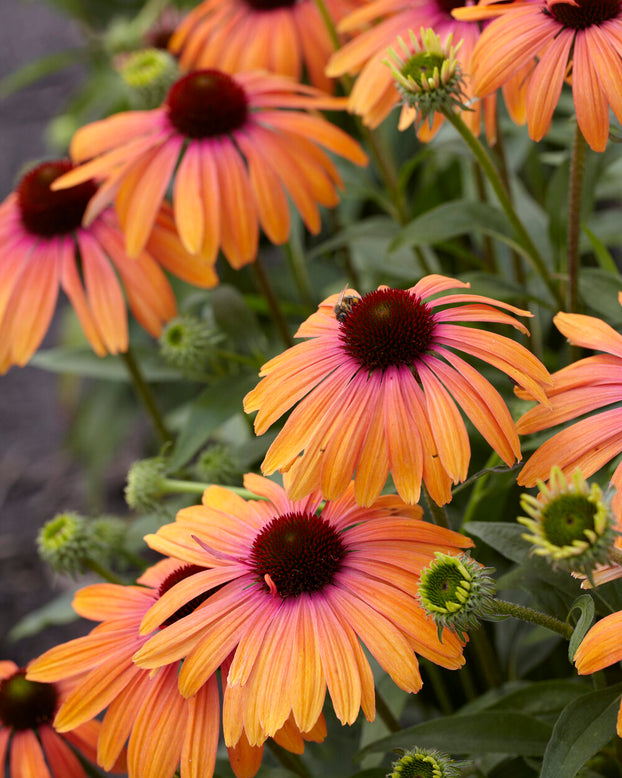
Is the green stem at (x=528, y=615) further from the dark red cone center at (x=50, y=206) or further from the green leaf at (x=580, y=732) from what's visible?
the dark red cone center at (x=50, y=206)

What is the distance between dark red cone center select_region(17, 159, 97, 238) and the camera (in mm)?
933

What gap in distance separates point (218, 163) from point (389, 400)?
16.8 inches

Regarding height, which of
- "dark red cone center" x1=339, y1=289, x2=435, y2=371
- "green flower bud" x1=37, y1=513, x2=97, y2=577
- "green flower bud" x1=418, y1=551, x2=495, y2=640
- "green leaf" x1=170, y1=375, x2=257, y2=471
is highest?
"dark red cone center" x1=339, y1=289, x2=435, y2=371

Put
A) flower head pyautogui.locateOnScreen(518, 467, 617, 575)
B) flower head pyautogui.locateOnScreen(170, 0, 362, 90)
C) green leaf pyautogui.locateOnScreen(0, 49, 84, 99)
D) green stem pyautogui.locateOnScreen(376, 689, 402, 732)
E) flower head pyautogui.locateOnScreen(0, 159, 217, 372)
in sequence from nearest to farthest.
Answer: flower head pyautogui.locateOnScreen(518, 467, 617, 575) < green stem pyautogui.locateOnScreen(376, 689, 402, 732) < flower head pyautogui.locateOnScreen(0, 159, 217, 372) < flower head pyautogui.locateOnScreen(170, 0, 362, 90) < green leaf pyautogui.locateOnScreen(0, 49, 84, 99)

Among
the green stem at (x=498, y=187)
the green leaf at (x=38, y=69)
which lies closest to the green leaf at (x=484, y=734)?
the green stem at (x=498, y=187)

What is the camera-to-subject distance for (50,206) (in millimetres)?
933

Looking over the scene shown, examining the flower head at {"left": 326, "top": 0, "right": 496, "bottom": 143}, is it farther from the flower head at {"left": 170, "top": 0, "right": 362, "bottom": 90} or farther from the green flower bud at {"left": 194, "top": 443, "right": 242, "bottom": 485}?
the green flower bud at {"left": 194, "top": 443, "right": 242, "bottom": 485}

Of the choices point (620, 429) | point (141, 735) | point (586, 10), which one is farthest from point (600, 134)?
point (141, 735)

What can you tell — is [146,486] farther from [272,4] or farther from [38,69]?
[38,69]

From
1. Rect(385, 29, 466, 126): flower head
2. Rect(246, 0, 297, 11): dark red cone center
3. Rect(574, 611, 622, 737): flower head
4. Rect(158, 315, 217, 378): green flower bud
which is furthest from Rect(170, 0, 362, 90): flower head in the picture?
Rect(574, 611, 622, 737): flower head

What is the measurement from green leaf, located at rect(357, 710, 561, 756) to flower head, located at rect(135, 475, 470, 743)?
10cm

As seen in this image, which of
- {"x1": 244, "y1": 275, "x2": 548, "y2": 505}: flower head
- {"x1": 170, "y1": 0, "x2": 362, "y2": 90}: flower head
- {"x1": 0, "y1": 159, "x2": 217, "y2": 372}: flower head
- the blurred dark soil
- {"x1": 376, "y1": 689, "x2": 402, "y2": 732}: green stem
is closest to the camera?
{"x1": 244, "y1": 275, "x2": 548, "y2": 505}: flower head

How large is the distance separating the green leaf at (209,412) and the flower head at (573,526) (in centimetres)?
45

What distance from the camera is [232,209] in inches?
33.1
